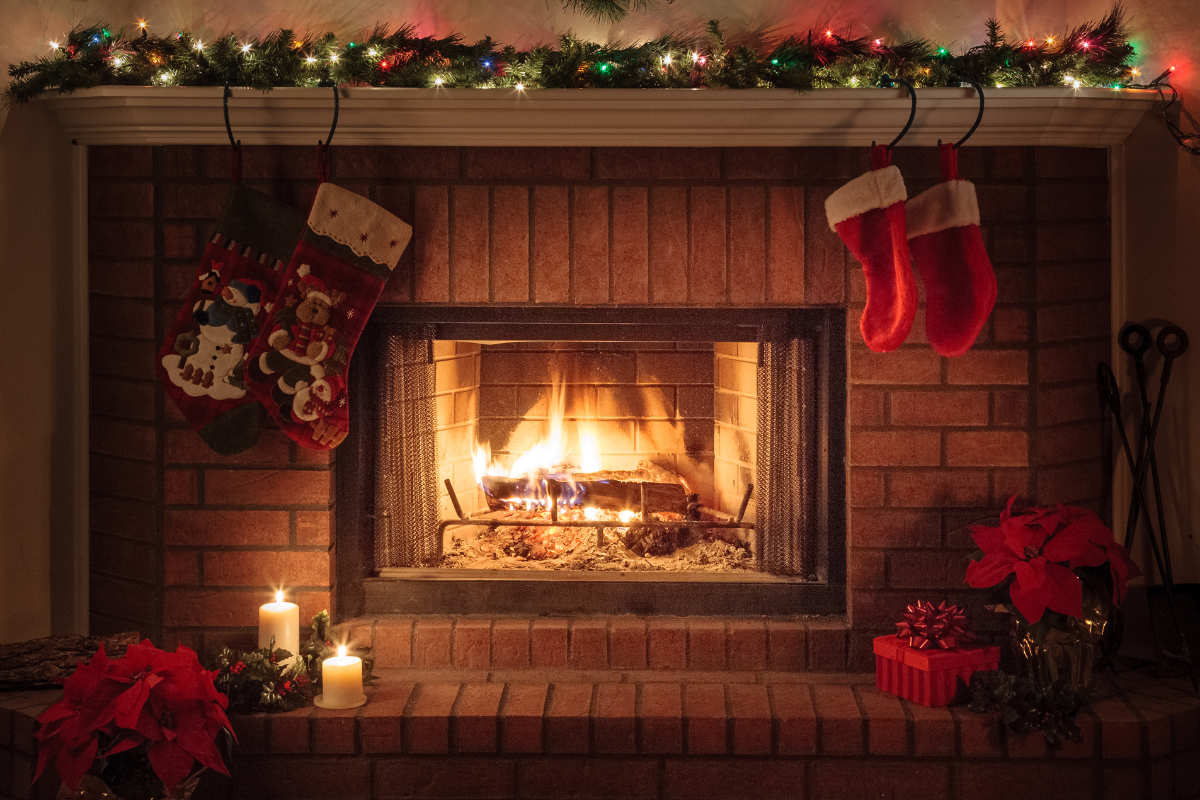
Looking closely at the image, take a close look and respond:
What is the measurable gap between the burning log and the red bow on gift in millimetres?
642

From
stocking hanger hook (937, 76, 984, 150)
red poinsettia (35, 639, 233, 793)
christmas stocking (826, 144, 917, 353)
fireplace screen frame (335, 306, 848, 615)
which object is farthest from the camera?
fireplace screen frame (335, 306, 848, 615)

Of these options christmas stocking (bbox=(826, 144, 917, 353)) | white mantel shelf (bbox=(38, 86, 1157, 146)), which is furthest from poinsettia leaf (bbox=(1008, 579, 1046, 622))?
white mantel shelf (bbox=(38, 86, 1157, 146))

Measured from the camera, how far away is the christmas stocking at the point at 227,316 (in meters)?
2.16

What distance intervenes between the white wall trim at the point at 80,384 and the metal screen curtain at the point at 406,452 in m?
0.67

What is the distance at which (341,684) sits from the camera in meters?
2.11

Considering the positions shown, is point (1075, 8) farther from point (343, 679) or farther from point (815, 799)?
point (343, 679)

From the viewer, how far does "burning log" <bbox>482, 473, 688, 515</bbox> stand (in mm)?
2607

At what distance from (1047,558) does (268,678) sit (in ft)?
5.20

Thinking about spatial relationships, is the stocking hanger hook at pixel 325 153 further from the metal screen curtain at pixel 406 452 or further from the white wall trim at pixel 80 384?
the white wall trim at pixel 80 384

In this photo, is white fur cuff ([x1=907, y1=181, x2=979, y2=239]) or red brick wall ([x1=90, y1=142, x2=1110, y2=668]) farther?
red brick wall ([x1=90, y1=142, x2=1110, y2=668])

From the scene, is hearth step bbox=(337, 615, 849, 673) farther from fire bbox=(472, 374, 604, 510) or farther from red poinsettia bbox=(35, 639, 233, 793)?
red poinsettia bbox=(35, 639, 233, 793)

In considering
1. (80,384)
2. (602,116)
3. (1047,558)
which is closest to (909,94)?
(602,116)

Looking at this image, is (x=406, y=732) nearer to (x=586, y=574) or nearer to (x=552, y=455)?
(x=586, y=574)

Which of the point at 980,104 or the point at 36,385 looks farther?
the point at 36,385
